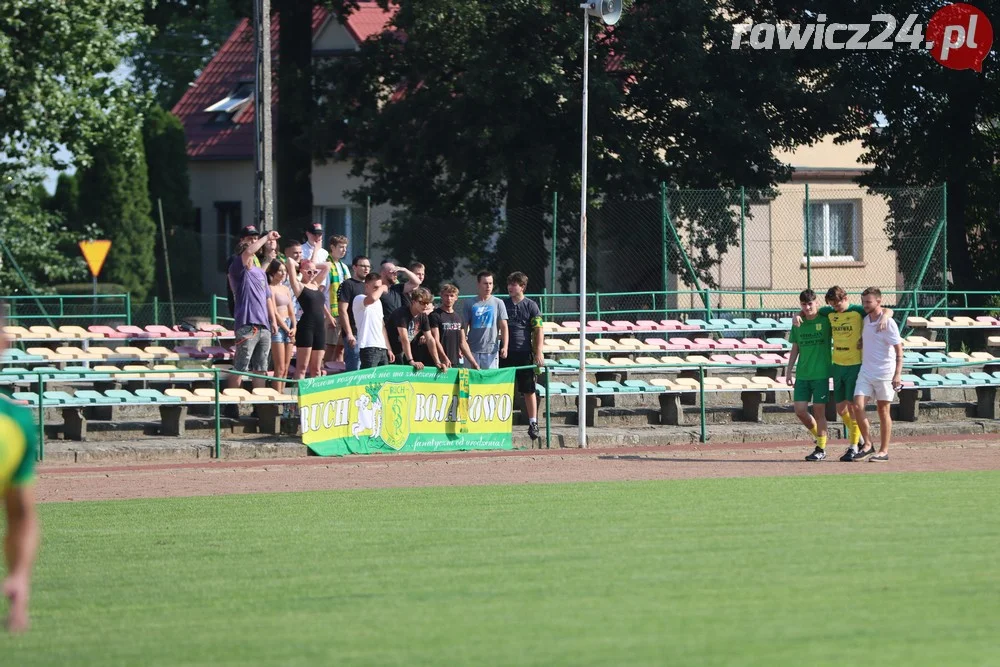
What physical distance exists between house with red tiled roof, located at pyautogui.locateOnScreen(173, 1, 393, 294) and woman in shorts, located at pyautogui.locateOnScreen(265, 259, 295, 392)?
23205 mm

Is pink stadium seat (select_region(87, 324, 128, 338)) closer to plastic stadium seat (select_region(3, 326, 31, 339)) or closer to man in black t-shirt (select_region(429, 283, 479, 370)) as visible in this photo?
plastic stadium seat (select_region(3, 326, 31, 339))

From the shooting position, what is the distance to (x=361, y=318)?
58.6ft

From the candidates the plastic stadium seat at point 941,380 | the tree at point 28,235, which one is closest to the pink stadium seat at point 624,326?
the plastic stadium seat at point 941,380

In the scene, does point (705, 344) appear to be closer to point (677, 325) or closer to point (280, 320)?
point (677, 325)

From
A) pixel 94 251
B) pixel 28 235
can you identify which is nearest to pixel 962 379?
pixel 94 251

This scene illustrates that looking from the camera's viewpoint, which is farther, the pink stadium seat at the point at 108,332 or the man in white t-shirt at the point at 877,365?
the pink stadium seat at the point at 108,332

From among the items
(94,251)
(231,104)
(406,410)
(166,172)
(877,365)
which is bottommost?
(406,410)

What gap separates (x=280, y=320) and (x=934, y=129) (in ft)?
62.1

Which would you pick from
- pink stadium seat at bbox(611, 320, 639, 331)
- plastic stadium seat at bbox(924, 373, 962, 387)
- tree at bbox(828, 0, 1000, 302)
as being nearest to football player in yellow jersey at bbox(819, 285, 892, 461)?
plastic stadium seat at bbox(924, 373, 962, 387)

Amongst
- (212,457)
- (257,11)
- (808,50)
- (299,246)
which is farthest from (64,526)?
(808,50)

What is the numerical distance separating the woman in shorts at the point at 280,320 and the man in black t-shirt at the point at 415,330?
1.42m

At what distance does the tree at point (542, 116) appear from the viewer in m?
28.1

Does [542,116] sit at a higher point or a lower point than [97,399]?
higher

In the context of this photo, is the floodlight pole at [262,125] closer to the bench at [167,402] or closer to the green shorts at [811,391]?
the bench at [167,402]
